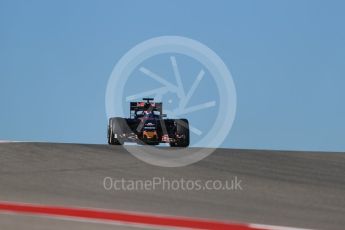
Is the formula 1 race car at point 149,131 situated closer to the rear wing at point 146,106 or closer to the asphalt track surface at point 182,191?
the rear wing at point 146,106

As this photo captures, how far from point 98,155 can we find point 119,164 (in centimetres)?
127

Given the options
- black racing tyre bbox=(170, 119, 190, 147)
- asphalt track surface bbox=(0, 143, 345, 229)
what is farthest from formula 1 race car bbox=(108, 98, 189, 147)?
asphalt track surface bbox=(0, 143, 345, 229)

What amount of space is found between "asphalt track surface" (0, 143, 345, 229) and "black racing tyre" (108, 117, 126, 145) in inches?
242

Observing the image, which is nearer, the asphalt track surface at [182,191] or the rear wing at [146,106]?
the asphalt track surface at [182,191]

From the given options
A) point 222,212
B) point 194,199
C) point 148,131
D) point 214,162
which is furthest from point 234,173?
point 148,131

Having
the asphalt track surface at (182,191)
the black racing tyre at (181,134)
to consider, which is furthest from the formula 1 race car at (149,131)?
the asphalt track surface at (182,191)

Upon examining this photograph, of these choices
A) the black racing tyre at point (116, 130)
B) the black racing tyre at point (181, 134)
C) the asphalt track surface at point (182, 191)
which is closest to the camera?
the asphalt track surface at point (182, 191)

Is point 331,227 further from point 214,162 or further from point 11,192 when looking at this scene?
point 214,162

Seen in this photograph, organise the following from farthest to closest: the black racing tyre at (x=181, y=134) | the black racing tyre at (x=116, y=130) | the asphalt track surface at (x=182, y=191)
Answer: the black racing tyre at (x=181, y=134)
the black racing tyre at (x=116, y=130)
the asphalt track surface at (x=182, y=191)

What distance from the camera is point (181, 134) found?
742 inches

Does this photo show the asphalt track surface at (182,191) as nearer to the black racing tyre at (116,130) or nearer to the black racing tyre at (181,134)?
the black racing tyre at (116,130)

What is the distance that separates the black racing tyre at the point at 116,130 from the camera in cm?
1845

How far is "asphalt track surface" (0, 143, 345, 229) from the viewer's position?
5914 millimetres

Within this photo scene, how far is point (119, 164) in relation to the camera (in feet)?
32.2
